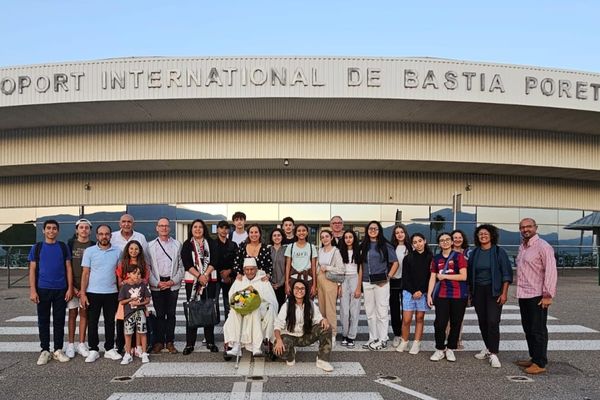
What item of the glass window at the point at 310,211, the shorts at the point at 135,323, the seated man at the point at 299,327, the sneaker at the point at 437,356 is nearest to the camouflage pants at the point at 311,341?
the seated man at the point at 299,327

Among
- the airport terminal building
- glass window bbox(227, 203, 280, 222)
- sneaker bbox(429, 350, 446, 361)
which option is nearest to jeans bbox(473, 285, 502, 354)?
sneaker bbox(429, 350, 446, 361)

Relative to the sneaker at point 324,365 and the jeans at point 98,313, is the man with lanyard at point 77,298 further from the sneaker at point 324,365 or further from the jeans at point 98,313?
the sneaker at point 324,365

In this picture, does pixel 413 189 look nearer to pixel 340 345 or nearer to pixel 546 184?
pixel 546 184

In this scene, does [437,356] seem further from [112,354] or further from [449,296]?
[112,354]

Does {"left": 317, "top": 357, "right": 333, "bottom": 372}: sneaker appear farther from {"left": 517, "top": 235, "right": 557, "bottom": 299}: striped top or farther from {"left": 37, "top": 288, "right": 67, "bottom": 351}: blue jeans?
{"left": 37, "top": 288, "right": 67, "bottom": 351}: blue jeans

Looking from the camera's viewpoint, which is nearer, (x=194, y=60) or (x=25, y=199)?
(x=194, y=60)

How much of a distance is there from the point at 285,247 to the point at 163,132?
1288cm

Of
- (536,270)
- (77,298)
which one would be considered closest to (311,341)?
(536,270)

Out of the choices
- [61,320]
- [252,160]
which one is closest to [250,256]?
[61,320]

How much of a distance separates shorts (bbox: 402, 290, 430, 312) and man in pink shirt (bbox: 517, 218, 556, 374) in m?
1.30

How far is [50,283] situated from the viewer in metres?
6.59

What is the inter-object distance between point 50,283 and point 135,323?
126cm

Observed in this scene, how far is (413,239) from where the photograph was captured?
7.21 metres

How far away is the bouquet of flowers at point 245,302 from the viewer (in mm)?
6441
